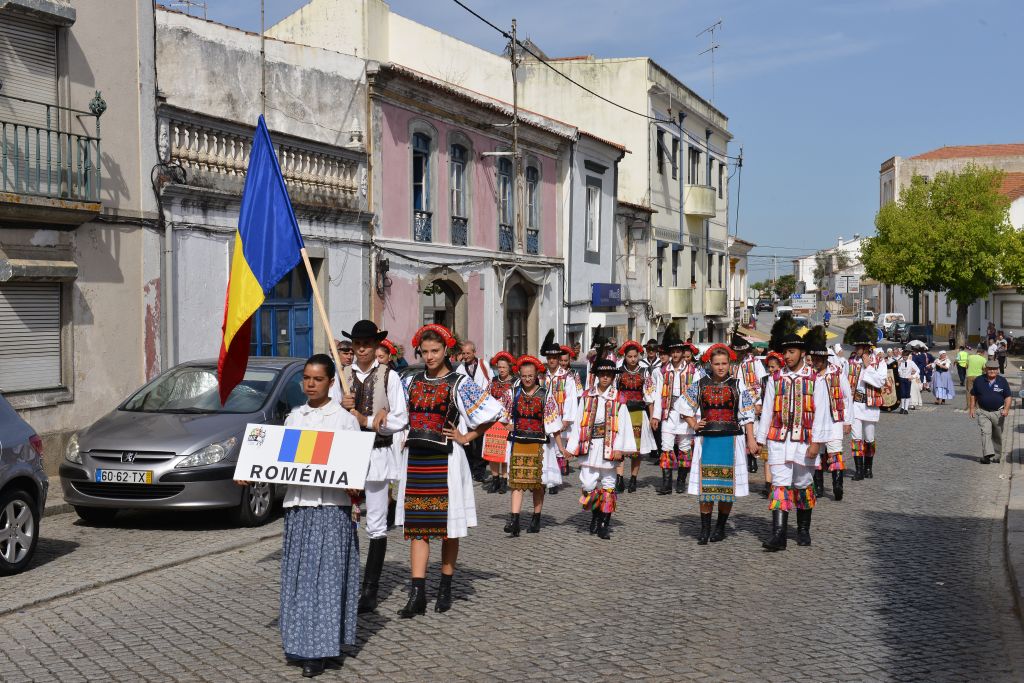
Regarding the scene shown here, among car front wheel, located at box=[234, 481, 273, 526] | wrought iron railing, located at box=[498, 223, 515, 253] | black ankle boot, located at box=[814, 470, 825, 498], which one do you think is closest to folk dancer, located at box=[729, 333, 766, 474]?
black ankle boot, located at box=[814, 470, 825, 498]

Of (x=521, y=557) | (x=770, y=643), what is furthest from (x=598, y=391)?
(x=770, y=643)

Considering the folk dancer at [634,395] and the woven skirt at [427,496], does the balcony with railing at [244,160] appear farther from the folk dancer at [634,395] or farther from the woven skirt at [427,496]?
the woven skirt at [427,496]

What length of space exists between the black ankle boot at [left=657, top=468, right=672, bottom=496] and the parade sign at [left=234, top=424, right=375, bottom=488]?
7798mm

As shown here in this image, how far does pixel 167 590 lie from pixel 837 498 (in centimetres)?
797

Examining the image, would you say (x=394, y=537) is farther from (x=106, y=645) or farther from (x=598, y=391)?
(x=106, y=645)

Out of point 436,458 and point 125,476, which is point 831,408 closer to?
point 436,458

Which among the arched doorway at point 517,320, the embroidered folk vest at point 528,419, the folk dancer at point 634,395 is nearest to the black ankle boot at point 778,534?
the embroidered folk vest at point 528,419

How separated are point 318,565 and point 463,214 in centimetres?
1862

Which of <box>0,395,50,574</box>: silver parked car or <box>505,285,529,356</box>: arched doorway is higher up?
<box>505,285,529,356</box>: arched doorway

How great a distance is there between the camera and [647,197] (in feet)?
122

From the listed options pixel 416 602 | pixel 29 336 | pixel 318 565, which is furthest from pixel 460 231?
pixel 318 565

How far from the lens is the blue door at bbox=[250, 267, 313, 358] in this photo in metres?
17.7

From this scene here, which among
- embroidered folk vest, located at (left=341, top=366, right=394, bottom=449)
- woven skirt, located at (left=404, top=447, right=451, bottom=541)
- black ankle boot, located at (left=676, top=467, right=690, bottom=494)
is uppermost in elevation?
embroidered folk vest, located at (left=341, top=366, right=394, bottom=449)

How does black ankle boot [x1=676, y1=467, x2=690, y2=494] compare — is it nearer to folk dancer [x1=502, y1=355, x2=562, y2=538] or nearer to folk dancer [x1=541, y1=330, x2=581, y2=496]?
folk dancer [x1=541, y1=330, x2=581, y2=496]
